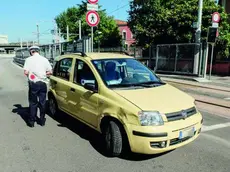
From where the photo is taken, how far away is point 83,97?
470 cm

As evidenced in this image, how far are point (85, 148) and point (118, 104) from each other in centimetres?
111

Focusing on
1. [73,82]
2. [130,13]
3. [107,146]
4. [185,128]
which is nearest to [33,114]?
[73,82]

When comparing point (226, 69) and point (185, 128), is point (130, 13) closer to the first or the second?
point (226, 69)

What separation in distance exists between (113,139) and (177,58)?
13259 millimetres

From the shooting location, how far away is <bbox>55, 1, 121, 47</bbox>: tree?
39.2 meters

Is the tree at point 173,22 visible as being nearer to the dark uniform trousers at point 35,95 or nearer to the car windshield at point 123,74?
the car windshield at point 123,74

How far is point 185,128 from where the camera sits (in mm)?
3715

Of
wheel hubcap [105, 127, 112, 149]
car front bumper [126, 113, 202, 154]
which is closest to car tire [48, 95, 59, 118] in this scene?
wheel hubcap [105, 127, 112, 149]

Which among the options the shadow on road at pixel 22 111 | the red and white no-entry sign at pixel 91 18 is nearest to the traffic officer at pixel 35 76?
the shadow on road at pixel 22 111

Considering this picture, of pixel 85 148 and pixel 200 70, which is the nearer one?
pixel 85 148

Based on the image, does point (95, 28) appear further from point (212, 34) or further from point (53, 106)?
point (53, 106)

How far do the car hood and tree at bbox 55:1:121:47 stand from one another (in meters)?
34.5

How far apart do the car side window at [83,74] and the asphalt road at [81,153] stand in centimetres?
106

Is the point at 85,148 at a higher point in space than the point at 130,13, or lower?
lower
